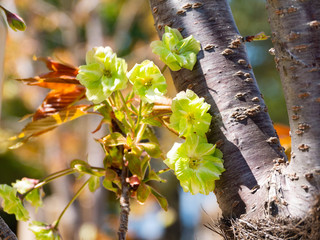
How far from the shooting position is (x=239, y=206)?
54cm

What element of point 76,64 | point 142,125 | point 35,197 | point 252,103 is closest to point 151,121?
point 142,125

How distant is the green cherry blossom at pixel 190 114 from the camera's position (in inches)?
21.1

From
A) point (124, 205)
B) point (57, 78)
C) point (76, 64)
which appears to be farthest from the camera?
point (76, 64)

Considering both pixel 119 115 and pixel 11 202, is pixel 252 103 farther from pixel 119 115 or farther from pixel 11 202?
pixel 11 202

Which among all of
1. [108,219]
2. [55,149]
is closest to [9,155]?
[108,219]

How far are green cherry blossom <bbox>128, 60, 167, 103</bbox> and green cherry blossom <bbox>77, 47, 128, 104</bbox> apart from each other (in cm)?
2

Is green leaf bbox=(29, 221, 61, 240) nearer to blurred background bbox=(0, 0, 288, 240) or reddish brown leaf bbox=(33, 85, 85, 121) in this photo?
reddish brown leaf bbox=(33, 85, 85, 121)

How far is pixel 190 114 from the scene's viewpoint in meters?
0.54

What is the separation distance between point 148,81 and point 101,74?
0.08 m

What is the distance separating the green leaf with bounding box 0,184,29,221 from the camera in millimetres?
627

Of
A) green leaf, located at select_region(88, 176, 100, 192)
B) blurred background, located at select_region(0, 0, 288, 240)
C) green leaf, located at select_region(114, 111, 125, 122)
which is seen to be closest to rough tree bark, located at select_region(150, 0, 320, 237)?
green leaf, located at select_region(114, 111, 125, 122)

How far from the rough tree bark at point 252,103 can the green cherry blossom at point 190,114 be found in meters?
0.03

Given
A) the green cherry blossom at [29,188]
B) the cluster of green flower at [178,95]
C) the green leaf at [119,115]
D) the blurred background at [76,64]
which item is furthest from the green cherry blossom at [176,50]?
the blurred background at [76,64]

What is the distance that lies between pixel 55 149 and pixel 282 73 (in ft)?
14.1
